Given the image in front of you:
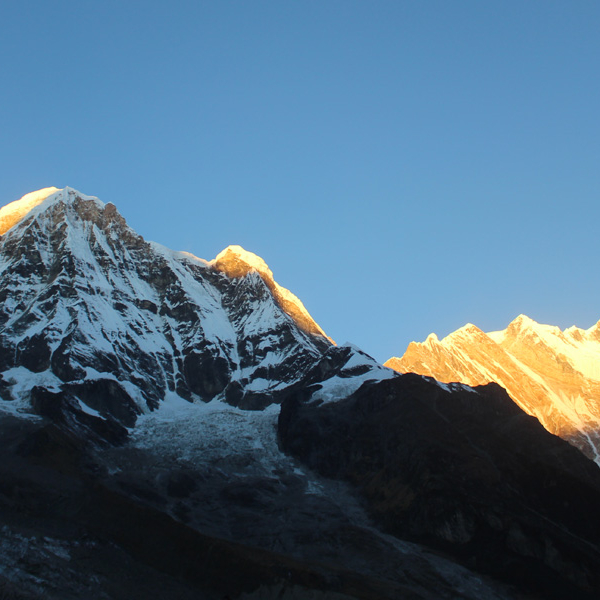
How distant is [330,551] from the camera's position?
120 meters

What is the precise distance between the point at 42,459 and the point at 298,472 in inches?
1877

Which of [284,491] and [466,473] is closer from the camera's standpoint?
[466,473]

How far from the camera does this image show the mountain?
343ft

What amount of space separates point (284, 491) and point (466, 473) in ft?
106

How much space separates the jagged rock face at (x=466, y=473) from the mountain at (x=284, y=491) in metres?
0.38

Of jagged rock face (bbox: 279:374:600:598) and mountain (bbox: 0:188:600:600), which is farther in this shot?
jagged rock face (bbox: 279:374:600:598)

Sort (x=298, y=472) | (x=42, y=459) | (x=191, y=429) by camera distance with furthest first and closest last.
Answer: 1. (x=191, y=429)
2. (x=298, y=472)
3. (x=42, y=459)

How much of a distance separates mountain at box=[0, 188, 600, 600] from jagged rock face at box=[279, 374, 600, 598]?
0.38 m

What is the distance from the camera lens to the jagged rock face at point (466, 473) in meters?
121

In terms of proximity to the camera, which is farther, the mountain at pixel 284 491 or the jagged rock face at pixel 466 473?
the jagged rock face at pixel 466 473

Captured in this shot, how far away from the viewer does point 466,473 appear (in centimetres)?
13925

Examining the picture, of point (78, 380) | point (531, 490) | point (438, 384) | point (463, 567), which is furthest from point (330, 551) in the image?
point (78, 380)

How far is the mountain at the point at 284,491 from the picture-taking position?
105m

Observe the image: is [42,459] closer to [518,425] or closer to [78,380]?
[78,380]
